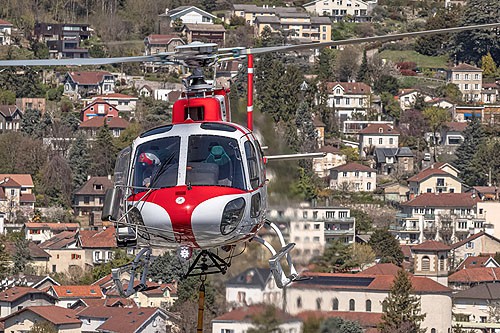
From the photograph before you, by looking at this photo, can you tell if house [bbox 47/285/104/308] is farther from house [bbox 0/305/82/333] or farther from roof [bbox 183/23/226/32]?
roof [bbox 183/23/226/32]

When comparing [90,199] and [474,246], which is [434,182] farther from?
[90,199]

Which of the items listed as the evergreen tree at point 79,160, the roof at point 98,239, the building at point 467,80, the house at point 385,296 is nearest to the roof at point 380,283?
the house at point 385,296

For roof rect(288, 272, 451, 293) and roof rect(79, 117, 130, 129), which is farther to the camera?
roof rect(79, 117, 130, 129)

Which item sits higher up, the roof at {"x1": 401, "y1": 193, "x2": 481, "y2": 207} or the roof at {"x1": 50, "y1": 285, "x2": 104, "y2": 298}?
the roof at {"x1": 401, "y1": 193, "x2": 481, "y2": 207}

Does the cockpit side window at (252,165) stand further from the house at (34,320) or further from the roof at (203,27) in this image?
the roof at (203,27)

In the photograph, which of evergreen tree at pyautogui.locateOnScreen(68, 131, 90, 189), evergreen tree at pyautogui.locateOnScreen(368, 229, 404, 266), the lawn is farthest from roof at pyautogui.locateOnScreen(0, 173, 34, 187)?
the lawn

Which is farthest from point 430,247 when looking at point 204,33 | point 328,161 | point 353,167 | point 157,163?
point 157,163

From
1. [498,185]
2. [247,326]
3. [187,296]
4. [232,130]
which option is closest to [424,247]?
[187,296]
